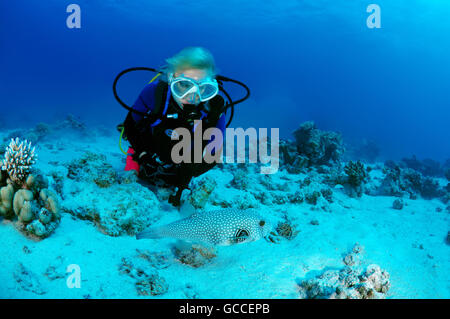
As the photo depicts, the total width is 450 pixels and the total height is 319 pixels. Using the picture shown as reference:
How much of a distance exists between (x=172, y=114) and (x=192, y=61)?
3.01ft

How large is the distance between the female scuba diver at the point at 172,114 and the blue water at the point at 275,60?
912 inches

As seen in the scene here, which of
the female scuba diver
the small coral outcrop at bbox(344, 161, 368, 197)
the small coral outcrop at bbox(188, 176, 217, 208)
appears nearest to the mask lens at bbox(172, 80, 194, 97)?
the female scuba diver

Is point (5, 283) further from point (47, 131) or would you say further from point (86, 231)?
point (47, 131)

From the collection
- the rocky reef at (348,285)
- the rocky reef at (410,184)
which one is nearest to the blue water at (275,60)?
the rocky reef at (410,184)

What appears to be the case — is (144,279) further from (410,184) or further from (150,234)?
(410,184)

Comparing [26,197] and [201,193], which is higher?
[26,197]

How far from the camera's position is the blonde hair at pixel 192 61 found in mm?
3758

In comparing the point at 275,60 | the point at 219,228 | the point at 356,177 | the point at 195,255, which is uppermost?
the point at 275,60

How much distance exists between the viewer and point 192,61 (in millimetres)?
3754

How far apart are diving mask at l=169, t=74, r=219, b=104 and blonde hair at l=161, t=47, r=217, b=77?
7.1 inches

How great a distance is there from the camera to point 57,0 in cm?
6856

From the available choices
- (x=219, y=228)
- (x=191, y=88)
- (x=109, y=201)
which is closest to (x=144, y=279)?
(x=219, y=228)
